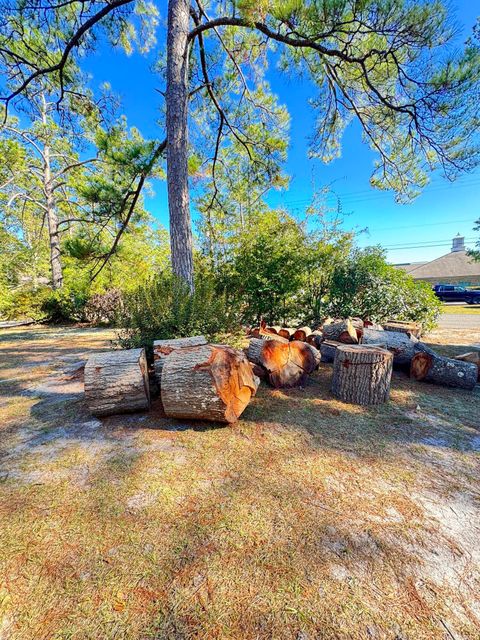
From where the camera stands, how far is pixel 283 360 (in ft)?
9.78

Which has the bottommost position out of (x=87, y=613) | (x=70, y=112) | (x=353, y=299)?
(x=87, y=613)

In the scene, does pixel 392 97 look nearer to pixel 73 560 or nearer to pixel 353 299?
pixel 353 299

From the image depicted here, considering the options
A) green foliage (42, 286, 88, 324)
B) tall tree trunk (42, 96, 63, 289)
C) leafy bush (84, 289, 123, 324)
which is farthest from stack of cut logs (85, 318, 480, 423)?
tall tree trunk (42, 96, 63, 289)

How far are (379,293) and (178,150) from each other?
4671mm

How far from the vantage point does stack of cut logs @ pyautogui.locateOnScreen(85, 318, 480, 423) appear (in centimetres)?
207

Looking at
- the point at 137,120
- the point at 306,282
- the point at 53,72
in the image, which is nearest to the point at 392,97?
the point at 306,282

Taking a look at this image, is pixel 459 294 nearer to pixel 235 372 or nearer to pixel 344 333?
pixel 344 333

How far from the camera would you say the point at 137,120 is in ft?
20.0

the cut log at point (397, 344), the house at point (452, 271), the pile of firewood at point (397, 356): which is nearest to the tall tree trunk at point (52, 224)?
the pile of firewood at point (397, 356)

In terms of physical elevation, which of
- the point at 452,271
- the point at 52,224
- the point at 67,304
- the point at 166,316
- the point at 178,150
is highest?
the point at 52,224

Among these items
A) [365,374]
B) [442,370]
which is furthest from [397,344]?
[365,374]

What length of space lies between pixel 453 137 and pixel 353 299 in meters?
3.01

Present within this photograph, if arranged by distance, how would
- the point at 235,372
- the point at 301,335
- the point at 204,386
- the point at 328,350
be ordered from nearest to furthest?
the point at 204,386 → the point at 235,372 → the point at 328,350 → the point at 301,335

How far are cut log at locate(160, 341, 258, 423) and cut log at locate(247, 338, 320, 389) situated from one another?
0.77 meters
